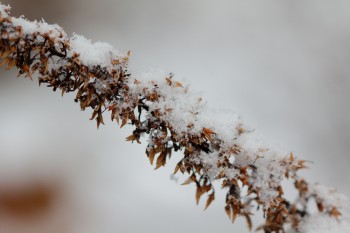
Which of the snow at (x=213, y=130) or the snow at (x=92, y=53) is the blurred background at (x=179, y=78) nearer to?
the snow at (x=213, y=130)

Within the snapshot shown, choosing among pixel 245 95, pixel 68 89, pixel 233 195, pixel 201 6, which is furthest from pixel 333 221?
pixel 201 6

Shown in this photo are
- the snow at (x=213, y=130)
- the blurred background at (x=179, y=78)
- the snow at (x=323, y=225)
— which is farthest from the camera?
the blurred background at (x=179, y=78)

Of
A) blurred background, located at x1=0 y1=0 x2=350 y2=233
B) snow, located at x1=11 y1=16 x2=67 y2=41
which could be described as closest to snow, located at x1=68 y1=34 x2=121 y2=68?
snow, located at x1=11 y1=16 x2=67 y2=41

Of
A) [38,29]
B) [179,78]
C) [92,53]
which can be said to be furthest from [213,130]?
[179,78]

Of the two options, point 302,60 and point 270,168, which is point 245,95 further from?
point 270,168

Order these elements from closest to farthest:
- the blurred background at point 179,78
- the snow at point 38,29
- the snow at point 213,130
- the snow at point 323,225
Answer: the snow at point 38,29 < the snow at point 213,130 < the snow at point 323,225 < the blurred background at point 179,78

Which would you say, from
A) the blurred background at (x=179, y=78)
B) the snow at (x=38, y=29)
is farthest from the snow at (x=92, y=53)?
the blurred background at (x=179, y=78)

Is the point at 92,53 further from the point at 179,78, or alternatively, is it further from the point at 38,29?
the point at 179,78

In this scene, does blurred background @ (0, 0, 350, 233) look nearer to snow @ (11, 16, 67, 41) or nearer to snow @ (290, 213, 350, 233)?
snow @ (290, 213, 350, 233)
